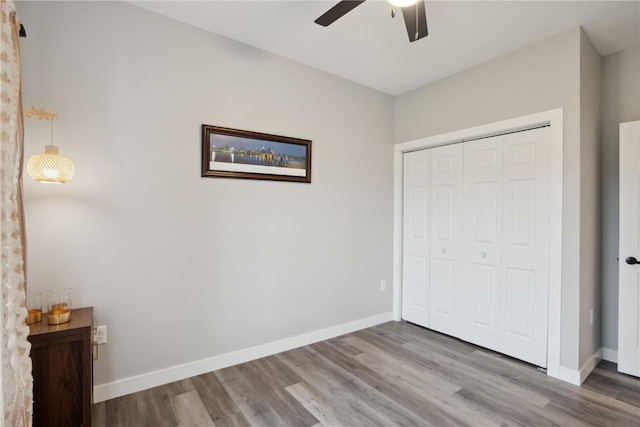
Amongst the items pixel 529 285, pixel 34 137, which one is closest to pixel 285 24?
pixel 34 137

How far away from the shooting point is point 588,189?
242 centimetres

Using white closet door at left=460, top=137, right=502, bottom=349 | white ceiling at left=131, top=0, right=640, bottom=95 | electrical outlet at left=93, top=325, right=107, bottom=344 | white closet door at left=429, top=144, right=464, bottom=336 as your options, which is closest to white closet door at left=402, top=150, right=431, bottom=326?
white closet door at left=429, top=144, right=464, bottom=336

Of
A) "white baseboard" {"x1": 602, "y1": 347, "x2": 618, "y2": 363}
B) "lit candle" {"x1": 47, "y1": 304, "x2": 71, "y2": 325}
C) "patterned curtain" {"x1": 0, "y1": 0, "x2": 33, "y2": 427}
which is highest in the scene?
"patterned curtain" {"x1": 0, "y1": 0, "x2": 33, "y2": 427}

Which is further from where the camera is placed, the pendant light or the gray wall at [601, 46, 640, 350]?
the gray wall at [601, 46, 640, 350]

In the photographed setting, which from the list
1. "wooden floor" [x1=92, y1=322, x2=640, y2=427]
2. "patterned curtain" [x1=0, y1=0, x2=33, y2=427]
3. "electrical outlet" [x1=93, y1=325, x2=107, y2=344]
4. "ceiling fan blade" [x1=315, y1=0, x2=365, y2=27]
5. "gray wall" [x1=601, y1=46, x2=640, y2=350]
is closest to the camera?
"patterned curtain" [x1=0, y1=0, x2=33, y2=427]

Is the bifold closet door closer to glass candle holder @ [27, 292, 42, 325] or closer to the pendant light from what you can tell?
the pendant light

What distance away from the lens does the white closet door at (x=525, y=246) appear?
251 centimetres

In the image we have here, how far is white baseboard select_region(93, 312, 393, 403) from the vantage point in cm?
209

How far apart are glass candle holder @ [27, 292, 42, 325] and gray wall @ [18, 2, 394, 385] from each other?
88mm

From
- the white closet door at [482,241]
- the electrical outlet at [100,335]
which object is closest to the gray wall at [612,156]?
the white closet door at [482,241]

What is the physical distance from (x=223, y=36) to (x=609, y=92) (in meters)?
3.28

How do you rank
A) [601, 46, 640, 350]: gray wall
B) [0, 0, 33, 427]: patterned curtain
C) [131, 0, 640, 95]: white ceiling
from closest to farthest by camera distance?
1. [0, 0, 33, 427]: patterned curtain
2. [131, 0, 640, 95]: white ceiling
3. [601, 46, 640, 350]: gray wall

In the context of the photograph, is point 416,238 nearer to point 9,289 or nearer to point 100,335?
point 100,335

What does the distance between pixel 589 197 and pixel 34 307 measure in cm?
384
